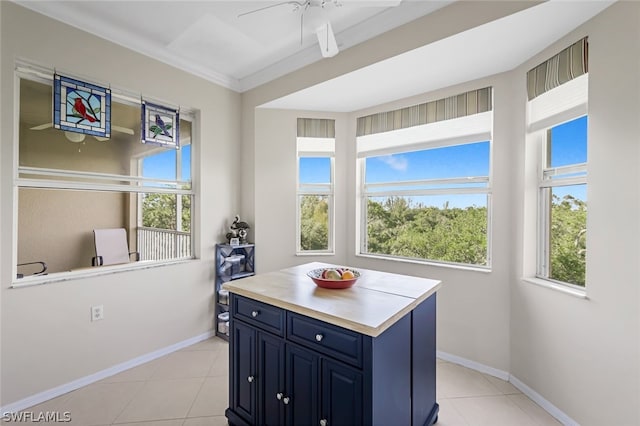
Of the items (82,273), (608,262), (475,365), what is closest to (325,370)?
(608,262)

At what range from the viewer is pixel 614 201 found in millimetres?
1588

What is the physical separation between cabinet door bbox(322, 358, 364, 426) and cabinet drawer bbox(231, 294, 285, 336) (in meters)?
0.32

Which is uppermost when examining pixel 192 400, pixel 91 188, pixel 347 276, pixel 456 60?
pixel 456 60

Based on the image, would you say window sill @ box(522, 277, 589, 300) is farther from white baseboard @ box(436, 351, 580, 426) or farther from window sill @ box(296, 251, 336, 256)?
window sill @ box(296, 251, 336, 256)

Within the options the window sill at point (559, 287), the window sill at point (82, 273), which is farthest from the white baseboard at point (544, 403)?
the window sill at point (82, 273)

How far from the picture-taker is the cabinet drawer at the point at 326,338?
1.23 m

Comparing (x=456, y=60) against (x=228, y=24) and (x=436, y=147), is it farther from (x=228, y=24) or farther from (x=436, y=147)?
(x=228, y=24)

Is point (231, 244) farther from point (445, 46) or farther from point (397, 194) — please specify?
point (445, 46)

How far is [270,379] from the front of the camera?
1.54 meters

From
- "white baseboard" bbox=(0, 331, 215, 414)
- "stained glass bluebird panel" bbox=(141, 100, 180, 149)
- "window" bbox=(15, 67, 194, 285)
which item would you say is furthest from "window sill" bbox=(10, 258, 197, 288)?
"stained glass bluebird panel" bbox=(141, 100, 180, 149)

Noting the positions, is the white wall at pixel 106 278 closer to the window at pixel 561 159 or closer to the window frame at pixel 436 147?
the window frame at pixel 436 147

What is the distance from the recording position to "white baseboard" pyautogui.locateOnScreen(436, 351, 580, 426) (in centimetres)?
186

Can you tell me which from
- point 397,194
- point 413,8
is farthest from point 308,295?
point 413,8

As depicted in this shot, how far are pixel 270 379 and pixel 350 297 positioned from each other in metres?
0.62
